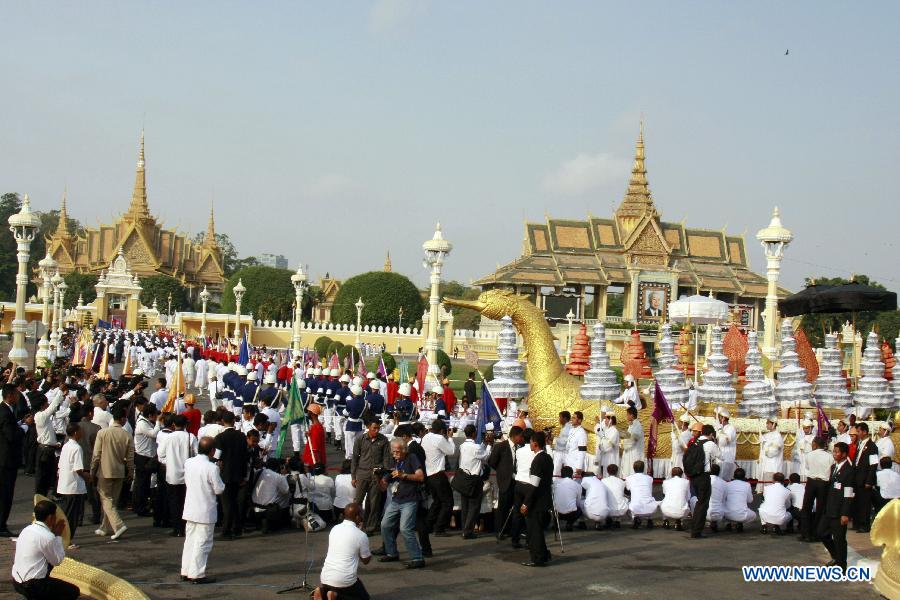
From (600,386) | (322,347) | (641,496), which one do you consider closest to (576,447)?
(641,496)

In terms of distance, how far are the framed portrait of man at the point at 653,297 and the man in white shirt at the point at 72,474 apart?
54.8 metres

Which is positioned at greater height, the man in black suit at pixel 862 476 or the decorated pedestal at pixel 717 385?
the decorated pedestal at pixel 717 385

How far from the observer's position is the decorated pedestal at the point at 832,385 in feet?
58.3

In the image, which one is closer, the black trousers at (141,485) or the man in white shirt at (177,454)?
the man in white shirt at (177,454)

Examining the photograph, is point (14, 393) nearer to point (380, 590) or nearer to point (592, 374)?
point (380, 590)

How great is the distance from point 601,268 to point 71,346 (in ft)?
113

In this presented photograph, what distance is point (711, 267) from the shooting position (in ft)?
217

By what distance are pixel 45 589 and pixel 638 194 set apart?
209ft

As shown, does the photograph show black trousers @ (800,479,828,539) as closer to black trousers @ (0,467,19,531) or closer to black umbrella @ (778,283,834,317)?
black trousers @ (0,467,19,531)

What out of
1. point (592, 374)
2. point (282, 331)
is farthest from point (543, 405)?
point (282, 331)

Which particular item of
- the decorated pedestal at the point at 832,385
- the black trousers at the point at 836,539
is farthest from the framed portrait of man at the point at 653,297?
→ the black trousers at the point at 836,539

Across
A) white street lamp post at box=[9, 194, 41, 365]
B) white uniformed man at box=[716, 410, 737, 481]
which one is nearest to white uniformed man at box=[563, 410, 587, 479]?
white uniformed man at box=[716, 410, 737, 481]

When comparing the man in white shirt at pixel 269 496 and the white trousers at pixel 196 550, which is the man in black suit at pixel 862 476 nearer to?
the man in white shirt at pixel 269 496

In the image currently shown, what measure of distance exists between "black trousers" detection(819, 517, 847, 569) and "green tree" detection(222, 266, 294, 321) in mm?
56194
